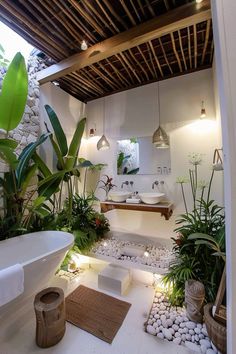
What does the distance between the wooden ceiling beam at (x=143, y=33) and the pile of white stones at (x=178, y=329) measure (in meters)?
2.92

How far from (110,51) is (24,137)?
1707mm

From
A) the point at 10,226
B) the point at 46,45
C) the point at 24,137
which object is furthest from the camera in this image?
the point at 24,137

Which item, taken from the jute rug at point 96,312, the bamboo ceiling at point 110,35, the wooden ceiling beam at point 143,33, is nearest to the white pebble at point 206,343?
the jute rug at point 96,312

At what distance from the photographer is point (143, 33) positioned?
6.17 feet

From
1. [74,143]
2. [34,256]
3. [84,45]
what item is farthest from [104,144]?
[34,256]

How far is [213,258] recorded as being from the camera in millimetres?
1661

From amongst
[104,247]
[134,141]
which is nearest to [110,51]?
[134,141]

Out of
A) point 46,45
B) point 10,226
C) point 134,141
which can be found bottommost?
point 10,226

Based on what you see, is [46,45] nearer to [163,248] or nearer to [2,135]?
[2,135]

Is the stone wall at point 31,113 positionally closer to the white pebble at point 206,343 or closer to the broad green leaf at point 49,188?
the broad green leaf at point 49,188

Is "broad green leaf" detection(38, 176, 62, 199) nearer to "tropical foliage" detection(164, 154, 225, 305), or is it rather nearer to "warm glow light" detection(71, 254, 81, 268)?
"warm glow light" detection(71, 254, 81, 268)

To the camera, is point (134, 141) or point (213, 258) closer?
point (213, 258)

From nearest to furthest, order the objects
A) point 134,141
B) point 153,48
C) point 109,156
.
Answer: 1. point 153,48
2. point 134,141
3. point 109,156

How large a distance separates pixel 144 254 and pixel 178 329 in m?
1.11
